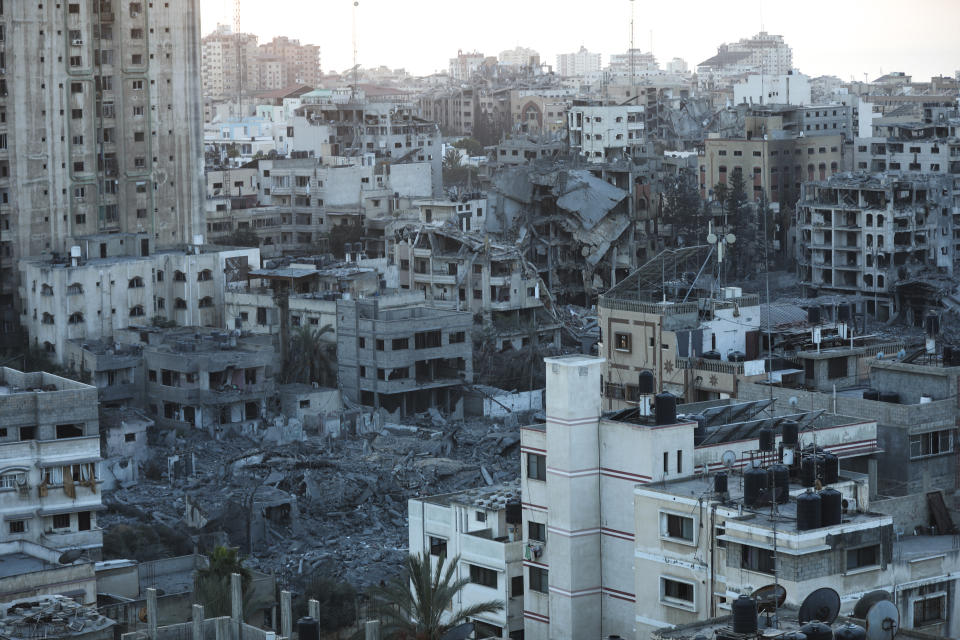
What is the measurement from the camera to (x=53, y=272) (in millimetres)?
56438

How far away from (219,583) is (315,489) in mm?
12637

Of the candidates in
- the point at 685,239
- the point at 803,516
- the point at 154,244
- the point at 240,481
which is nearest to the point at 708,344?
the point at 240,481

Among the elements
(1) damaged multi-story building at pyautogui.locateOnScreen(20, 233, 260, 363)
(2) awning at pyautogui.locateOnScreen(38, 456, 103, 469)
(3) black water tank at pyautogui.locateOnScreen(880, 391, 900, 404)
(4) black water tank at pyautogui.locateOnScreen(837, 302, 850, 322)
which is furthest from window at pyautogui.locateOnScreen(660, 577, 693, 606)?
(1) damaged multi-story building at pyautogui.locateOnScreen(20, 233, 260, 363)

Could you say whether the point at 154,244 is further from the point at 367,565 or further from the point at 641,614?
the point at 641,614

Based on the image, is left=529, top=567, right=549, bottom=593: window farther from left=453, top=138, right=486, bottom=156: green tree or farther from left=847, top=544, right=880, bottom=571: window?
left=453, top=138, right=486, bottom=156: green tree

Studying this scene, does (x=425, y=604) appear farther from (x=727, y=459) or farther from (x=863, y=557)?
(x=863, y=557)

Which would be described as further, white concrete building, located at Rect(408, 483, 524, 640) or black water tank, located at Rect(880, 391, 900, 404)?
black water tank, located at Rect(880, 391, 900, 404)

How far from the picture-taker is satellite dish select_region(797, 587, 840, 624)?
894 inches

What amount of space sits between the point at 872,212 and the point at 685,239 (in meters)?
11.1

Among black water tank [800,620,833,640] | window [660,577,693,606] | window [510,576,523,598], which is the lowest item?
window [510,576,523,598]

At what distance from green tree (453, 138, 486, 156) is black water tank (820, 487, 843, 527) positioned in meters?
103

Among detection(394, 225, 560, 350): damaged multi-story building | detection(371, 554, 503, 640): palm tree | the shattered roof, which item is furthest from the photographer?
the shattered roof

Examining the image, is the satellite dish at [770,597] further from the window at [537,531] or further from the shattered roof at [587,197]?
the shattered roof at [587,197]

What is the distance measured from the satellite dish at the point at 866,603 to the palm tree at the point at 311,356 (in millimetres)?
31740
